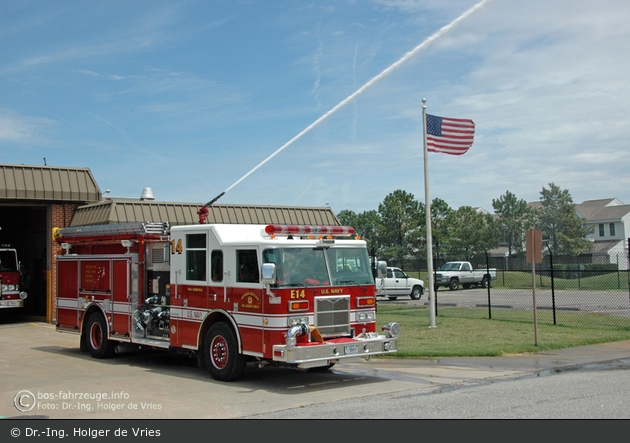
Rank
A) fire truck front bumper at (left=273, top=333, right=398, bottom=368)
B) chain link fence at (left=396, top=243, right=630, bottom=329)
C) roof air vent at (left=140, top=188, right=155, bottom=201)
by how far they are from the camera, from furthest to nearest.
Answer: roof air vent at (left=140, top=188, right=155, bottom=201)
chain link fence at (left=396, top=243, right=630, bottom=329)
fire truck front bumper at (left=273, top=333, right=398, bottom=368)

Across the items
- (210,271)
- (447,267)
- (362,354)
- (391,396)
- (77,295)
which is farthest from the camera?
(447,267)

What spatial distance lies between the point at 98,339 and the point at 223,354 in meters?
4.73

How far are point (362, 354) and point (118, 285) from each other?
592cm

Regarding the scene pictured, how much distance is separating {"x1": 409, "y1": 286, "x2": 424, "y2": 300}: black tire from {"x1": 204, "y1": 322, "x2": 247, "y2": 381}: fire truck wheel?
22434mm

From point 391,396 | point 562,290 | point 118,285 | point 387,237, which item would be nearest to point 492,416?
point 391,396

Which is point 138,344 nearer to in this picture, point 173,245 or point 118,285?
point 118,285

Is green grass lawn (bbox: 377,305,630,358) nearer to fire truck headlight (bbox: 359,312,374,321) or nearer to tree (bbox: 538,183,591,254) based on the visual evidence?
A: fire truck headlight (bbox: 359,312,374,321)

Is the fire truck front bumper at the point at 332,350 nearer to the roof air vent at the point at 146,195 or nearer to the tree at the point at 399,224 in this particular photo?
the roof air vent at the point at 146,195

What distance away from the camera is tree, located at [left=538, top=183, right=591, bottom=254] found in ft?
184

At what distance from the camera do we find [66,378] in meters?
10.8

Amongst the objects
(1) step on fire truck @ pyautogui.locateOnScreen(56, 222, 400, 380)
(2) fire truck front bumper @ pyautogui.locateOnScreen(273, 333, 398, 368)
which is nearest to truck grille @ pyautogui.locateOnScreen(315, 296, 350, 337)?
(1) step on fire truck @ pyautogui.locateOnScreen(56, 222, 400, 380)

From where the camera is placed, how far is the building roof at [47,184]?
19422 mm

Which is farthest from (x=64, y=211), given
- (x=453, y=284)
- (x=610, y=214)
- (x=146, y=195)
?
(x=610, y=214)
